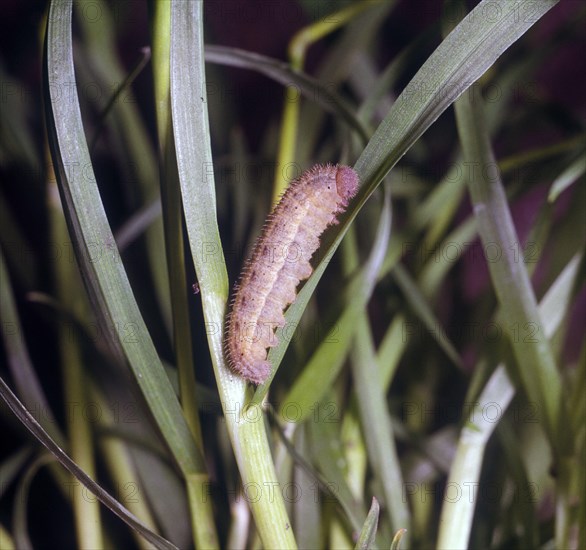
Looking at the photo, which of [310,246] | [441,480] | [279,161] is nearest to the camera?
[310,246]

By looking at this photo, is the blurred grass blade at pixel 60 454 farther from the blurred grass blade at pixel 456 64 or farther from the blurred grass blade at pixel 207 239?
the blurred grass blade at pixel 456 64

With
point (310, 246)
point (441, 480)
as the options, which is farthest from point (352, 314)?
point (441, 480)

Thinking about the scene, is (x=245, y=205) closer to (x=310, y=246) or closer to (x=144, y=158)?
(x=144, y=158)

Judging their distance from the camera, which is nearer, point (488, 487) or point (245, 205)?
point (488, 487)

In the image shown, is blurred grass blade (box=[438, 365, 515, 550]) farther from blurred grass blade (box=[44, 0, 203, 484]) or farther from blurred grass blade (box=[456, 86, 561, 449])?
blurred grass blade (box=[44, 0, 203, 484])

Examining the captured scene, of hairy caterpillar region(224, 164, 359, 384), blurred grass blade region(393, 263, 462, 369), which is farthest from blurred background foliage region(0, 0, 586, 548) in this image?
hairy caterpillar region(224, 164, 359, 384)

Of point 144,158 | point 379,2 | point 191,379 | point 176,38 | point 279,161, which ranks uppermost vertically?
point 379,2

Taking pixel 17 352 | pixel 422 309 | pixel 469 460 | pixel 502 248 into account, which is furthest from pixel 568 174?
pixel 17 352
